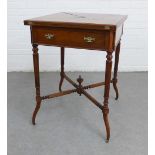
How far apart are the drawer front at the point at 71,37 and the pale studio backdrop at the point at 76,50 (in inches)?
54.4

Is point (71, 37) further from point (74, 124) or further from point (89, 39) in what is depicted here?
point (74, 124)

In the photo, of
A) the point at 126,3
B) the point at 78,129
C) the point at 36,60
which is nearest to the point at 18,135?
the point at 78,129

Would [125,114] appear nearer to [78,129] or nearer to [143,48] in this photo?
[78,129]

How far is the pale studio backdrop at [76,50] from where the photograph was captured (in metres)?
2.87

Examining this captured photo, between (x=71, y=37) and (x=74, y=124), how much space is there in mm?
786

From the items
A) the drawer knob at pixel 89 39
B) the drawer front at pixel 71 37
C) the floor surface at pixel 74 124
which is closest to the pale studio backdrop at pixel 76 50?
the floor surface at pixel 74 124

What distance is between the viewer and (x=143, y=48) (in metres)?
3.09

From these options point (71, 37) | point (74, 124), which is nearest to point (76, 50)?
point (74, 124)

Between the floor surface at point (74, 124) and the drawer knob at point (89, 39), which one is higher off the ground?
the drawer knob at point (89, 39)

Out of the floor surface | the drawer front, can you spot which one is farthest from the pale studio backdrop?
the drawer front

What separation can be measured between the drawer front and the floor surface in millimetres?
727

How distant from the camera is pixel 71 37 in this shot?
1.54 meters

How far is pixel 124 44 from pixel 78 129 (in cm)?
162

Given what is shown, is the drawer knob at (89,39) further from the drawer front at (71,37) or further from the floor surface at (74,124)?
the floor surface at (74,124)
